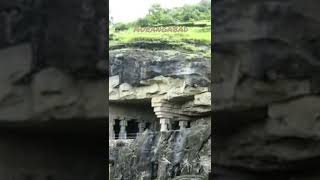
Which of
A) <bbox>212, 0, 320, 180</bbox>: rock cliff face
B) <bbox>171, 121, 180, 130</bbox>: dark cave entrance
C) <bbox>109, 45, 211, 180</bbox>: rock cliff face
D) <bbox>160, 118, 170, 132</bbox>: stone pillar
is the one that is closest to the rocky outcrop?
<bbox>109, 45, 211, 180</bbox>: rock cliff face

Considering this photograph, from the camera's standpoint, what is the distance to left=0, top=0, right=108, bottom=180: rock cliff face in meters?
2.21

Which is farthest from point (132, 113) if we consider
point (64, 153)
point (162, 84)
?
point (64, 153)

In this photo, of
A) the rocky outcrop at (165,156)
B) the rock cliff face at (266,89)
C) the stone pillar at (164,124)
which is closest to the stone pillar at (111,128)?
the stone pillar at (164,124)

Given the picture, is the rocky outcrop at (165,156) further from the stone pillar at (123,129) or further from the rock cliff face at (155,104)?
the stone pillar at (123,129)

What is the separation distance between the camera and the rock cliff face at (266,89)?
6.99 ft

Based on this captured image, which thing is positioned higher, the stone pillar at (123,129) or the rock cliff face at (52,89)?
the rock cliff face at (52,89)

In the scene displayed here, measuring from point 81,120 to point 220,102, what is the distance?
556 millimetres

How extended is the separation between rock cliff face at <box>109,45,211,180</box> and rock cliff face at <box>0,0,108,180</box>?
916 cm

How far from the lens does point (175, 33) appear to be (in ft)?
52.4

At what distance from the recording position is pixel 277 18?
2.17m

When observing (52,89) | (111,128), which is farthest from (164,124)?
(52,89)

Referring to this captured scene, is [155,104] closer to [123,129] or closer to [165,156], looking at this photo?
[123,129]

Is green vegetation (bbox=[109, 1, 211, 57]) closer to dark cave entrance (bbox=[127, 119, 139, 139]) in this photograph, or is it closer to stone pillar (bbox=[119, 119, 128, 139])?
stone pillar (bbox=[119, 119, 128, 139])

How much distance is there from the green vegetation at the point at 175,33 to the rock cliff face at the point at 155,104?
0.45 m
